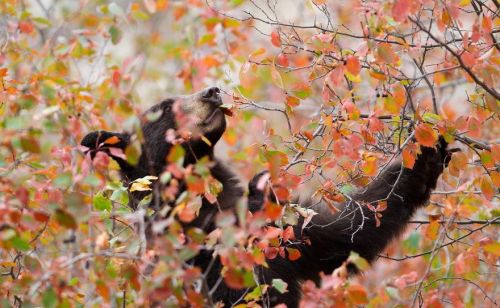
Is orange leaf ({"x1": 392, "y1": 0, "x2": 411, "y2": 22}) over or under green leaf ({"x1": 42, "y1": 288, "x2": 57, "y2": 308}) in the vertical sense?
over

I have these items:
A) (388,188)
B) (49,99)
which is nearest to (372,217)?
(388,188)

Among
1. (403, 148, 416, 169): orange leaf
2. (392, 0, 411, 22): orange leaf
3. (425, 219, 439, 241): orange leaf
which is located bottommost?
(425, 219, 439, 241): orange leaf

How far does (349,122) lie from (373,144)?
0.68 ft

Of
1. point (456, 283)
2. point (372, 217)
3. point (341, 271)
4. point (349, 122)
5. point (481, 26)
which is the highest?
point (481, 26)

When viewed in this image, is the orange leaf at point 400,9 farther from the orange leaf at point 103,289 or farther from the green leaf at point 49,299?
the green leaf at point 49,299

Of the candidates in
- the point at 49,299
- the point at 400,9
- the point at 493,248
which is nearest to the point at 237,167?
the point at 400,9

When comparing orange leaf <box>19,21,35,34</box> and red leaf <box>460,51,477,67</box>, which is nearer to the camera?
red leaf <box>460,51,477,67</box>

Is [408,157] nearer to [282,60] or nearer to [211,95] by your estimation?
[282,60]

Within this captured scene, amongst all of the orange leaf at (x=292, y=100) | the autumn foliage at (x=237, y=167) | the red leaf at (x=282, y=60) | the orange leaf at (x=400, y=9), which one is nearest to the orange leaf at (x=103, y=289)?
the autumn foliage at (x=237, y=167)

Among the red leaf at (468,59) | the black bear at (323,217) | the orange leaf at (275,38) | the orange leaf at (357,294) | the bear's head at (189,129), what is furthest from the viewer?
the bear's head at (189,129)

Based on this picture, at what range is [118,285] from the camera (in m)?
4.59

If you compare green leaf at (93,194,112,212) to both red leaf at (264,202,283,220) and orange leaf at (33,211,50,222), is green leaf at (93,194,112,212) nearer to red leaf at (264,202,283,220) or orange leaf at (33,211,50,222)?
orange leaf at (33,211,50,222)

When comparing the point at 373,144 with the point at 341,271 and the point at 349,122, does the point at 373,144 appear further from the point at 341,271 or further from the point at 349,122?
the point at 341,271

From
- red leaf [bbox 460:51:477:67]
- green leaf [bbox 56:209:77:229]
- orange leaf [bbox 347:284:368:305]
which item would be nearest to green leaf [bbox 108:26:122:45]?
green leaf [bbox 56:209:77:229]
